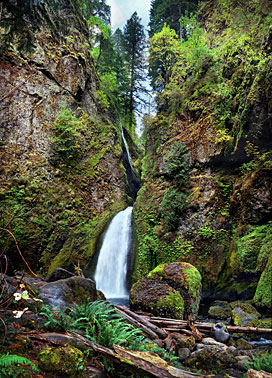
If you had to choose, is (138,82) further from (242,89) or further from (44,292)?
(44,292)

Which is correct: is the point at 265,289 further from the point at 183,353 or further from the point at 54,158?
the point at 54,158

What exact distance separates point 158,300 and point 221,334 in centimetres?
154

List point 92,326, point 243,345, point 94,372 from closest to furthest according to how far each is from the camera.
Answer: point 94,372 < point 92,326 < point 243,345

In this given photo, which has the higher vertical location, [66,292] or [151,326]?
[66,292]

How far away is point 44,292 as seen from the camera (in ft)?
11.8

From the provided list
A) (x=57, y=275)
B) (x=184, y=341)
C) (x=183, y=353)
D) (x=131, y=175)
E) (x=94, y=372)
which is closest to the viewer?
(x=94, y=372)

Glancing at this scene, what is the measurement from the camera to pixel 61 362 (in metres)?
1.90

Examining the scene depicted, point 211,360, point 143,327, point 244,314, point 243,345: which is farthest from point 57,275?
point 244,314

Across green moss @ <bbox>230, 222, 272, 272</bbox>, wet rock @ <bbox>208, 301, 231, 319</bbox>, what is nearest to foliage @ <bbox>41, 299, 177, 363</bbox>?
wet rock @ <bbox>208, 301, 231, 319</bbox>

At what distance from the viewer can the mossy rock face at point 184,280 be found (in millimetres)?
5539

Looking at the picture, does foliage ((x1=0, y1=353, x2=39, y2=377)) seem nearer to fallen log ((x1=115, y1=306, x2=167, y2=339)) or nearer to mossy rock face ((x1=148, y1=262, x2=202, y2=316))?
fallen log ((x1=115, y1=306, x2=167, y2=339))

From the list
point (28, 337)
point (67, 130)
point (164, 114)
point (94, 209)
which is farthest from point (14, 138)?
point (28, 337)

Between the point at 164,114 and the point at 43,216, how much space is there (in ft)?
31.6

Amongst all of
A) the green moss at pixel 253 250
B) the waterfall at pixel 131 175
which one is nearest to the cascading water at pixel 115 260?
the green moss at pixel 253 250
